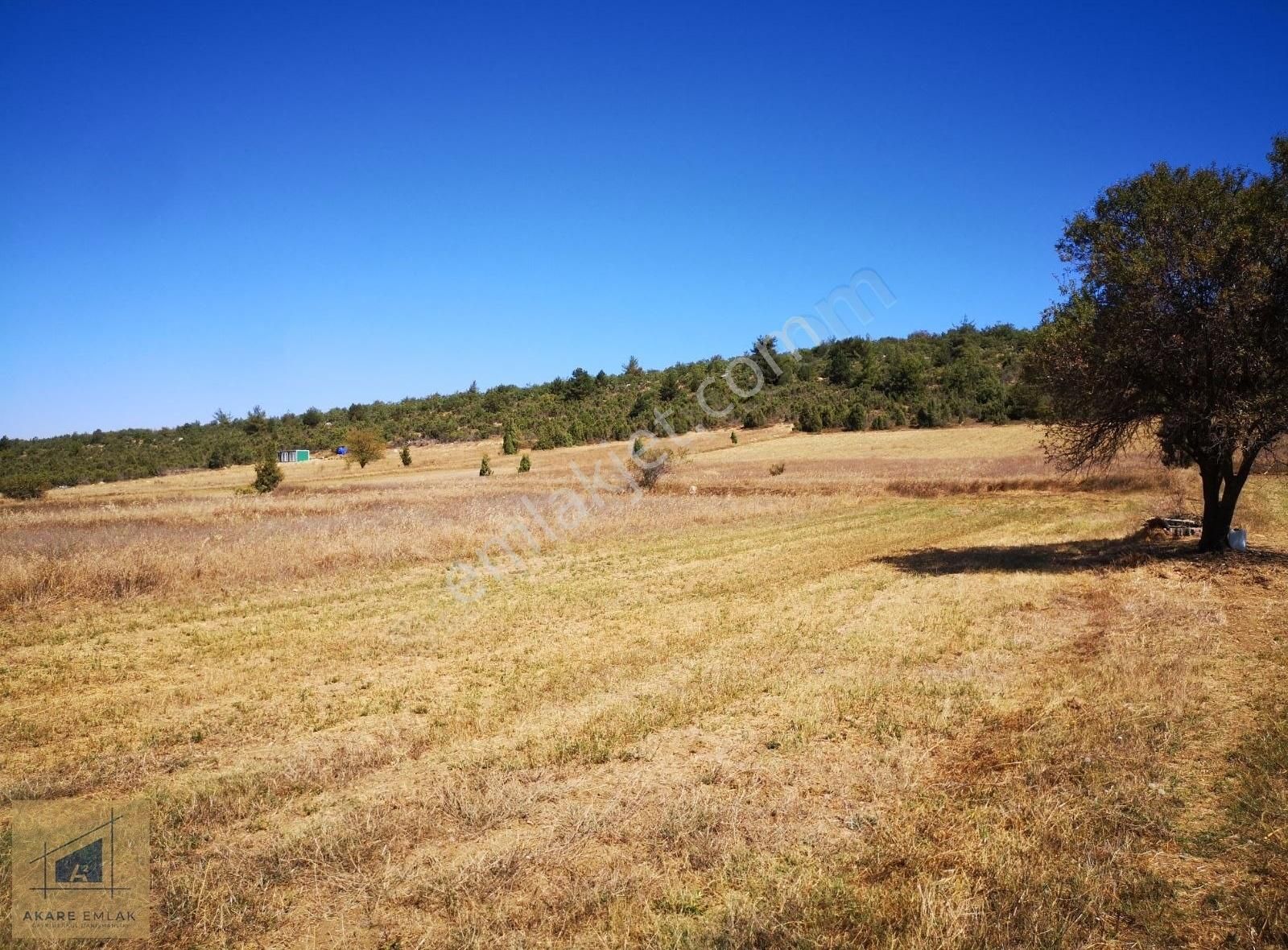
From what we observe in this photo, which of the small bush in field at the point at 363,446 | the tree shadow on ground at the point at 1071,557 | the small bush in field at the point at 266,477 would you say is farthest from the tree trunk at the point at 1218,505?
the small bush in field at the point at 363,446

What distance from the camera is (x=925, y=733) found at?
282 inches

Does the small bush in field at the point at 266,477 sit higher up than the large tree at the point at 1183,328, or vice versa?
the large tree at the point at 1183,328

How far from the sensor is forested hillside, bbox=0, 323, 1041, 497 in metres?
Answer: 78.8

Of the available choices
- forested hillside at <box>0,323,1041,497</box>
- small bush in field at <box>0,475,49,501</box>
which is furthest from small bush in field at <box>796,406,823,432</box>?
small bush in field at <box>0,475,49,501</box>

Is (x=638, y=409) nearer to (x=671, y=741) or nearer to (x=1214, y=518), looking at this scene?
(x=1214, y=518)

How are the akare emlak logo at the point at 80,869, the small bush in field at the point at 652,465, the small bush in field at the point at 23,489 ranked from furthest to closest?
the small bush in field at the point at 23,489, the small bush in field at the point at 652,465, the akare emlak logo at the point at 80,869

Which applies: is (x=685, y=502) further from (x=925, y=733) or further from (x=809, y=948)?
(x=809, y=948)

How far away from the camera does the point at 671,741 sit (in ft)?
23.6

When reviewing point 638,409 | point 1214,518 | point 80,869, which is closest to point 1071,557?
point 1214,518

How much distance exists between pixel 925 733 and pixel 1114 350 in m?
12.4

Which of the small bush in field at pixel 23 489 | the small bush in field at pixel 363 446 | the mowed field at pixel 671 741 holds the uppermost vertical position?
the small bush in field at pixel 363 446

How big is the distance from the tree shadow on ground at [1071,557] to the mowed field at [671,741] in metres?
0.21

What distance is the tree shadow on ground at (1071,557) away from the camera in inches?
609

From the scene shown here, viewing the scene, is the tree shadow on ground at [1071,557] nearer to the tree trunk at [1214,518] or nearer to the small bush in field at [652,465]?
the tree trunk at [1214,518]
